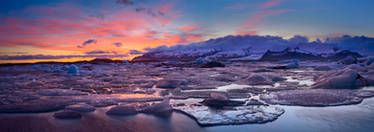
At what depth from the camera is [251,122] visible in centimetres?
309

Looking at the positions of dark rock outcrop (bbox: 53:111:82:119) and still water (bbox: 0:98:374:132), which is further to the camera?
dark rock outcrop (bbox: 53:111:82:119)

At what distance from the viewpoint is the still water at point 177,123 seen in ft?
9.24

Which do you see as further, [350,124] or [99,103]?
[99,103]

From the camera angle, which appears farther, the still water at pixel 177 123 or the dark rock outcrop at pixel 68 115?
the dark rock outcrop at pixel 68 115

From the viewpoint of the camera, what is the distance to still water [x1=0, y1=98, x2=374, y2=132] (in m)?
2.82

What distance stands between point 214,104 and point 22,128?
2907 mm

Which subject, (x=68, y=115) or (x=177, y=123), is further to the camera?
(x=68, y=115)

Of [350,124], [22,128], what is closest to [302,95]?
[350,124]

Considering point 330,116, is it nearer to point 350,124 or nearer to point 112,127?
point 350,124

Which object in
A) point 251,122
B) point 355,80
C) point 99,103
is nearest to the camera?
point 251,122

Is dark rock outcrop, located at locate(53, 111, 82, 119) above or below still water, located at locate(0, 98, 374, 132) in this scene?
above

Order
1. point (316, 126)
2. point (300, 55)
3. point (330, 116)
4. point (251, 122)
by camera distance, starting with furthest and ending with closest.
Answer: point (300, 55)
point (330, 116)
point (251, 122)
point (316, 126)

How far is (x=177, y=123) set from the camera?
309cm

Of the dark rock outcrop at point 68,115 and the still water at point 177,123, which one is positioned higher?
the dark rock outcrop at point 68,115
